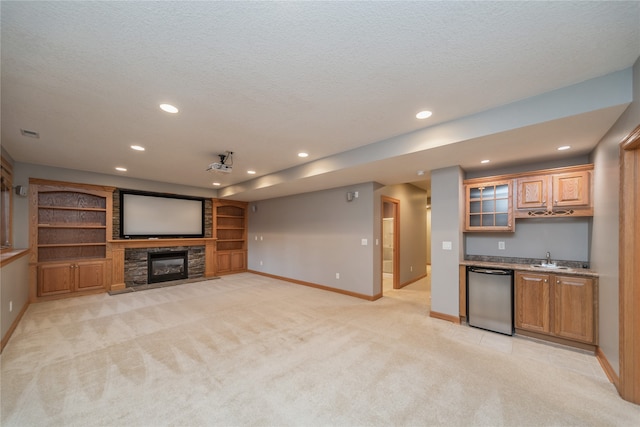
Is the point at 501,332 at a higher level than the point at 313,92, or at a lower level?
lower

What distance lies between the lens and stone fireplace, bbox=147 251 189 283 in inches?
248

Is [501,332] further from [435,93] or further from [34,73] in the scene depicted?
[34,73]

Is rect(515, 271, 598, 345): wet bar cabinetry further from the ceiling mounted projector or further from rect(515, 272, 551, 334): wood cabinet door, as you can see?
the ceiling mounted projector

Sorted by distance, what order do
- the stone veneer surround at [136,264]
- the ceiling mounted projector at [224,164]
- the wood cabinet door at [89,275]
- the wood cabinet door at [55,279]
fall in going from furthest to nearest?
the stone veneer surround at [136,264]
the wood cabinet door at [89,275]
the wood cabinet door at [55,279]
the ceiling mounted projector at [224,164]

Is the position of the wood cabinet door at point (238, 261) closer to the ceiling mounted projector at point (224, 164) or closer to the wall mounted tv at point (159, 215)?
the wall mounted tv at point (159, 215)

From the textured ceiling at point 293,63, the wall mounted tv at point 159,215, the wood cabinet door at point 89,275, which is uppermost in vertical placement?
the textured ceiling at point 293,63

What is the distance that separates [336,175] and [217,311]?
3082 millimetres

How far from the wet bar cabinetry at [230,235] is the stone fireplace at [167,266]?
92 cm

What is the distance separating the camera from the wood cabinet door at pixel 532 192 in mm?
3361

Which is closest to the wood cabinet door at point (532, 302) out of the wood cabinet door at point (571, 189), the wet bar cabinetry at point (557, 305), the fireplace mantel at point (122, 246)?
the wet bar cabinetry at point (557, 305)

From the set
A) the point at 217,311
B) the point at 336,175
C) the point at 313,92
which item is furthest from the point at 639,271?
the point at 217,311

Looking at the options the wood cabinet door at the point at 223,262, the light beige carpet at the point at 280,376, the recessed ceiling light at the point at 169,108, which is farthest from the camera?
the wood cabinet door at the point at 223,262

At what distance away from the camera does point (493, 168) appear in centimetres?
395

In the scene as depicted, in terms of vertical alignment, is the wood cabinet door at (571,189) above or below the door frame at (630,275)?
above
